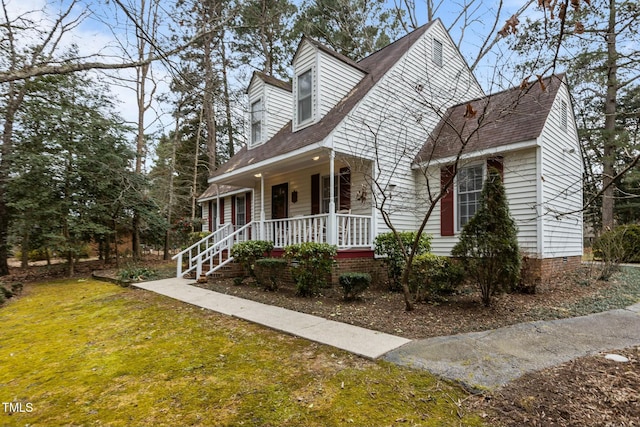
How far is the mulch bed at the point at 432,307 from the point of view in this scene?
484cm

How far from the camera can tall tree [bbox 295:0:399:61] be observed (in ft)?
59.8

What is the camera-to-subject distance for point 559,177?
347 inches

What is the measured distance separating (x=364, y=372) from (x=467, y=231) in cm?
357

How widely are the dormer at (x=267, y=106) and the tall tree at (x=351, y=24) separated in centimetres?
784

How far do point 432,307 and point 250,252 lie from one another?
5267 millimetres

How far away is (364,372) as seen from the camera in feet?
10.8

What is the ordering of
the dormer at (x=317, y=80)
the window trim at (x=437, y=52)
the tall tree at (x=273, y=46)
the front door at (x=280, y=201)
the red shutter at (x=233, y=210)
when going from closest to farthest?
the dormer at (x=317, y=80) < the window trim at (x=437, y=52) < the front door at (x=280, y=201) < the red shutter at (x=233, y=210) < the tall tree at (x=273, y=46)

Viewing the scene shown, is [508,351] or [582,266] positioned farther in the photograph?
[582,266]

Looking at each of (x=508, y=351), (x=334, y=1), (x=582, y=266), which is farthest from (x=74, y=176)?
(x=582, y=266)

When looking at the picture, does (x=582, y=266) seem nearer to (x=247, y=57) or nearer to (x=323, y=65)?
(x=323, y=65)

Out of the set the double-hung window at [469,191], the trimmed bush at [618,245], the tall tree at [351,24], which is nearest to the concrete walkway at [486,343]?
the trimmed bush at [618,245]

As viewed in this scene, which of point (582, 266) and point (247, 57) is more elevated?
point (247, 57)

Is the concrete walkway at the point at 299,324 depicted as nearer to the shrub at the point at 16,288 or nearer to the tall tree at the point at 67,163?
the shrub at the point at 16,288

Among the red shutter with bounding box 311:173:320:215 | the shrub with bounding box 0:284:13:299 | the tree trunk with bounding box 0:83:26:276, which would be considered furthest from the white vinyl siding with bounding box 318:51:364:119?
the shrub with bounding box 0:284:13:299
